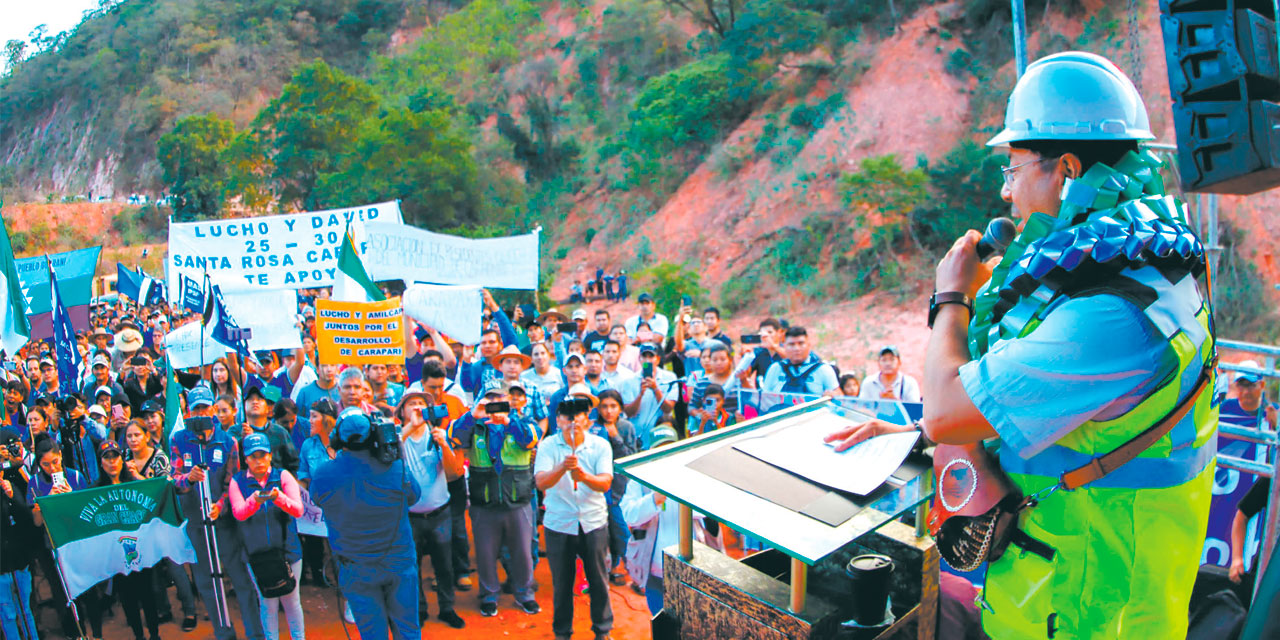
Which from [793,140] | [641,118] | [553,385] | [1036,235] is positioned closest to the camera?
[1036,235]

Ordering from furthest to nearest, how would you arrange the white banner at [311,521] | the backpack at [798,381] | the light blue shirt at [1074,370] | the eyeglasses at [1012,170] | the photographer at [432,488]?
the backpack at [798,381], the white banner at [311,521], the photographer at [432,488], the eyeglasses at [1012,170], the light blue shirt at [1074,370]

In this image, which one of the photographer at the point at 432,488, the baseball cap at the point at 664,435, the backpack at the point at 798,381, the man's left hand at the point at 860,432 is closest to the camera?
the man's left hand at the point at 860,432

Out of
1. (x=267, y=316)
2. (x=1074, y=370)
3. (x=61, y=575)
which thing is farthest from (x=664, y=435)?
(x=267, y=316)

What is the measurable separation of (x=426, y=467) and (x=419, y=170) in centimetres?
2624

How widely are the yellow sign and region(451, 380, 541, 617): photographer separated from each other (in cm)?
116

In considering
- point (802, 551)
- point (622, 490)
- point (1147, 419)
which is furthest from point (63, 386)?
point (1147, 419)

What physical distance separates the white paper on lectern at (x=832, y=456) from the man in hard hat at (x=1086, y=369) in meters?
0.34

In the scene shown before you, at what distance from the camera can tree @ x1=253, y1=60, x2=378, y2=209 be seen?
3638cm

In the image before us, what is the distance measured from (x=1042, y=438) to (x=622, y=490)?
5.58 metres

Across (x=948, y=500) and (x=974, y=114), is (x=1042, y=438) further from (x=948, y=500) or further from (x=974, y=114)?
(x=974, y=114)

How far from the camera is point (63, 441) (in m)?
7.62

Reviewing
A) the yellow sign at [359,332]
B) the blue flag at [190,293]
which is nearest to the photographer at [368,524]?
the yellow sign at [359,332]

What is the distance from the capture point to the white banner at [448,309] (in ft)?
26.5

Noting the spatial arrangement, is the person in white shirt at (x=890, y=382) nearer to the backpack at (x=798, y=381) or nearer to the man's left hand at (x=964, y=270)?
the backpack at (x=798, y=381)
